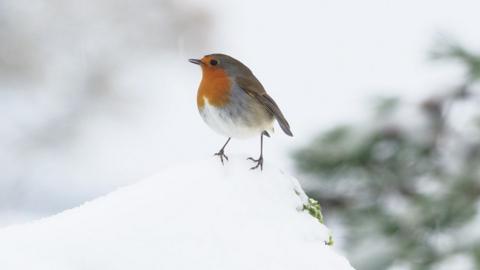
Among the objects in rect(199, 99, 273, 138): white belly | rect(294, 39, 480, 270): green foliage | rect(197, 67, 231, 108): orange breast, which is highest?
rect(294, 39, 480, 270): green foliage

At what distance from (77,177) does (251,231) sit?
7448 mm

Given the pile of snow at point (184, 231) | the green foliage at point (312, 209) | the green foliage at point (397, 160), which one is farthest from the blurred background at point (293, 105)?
the pile of snow at point (184, 231)

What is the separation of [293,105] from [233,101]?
6004 millimetres

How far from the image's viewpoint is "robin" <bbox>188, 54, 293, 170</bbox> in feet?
8.14

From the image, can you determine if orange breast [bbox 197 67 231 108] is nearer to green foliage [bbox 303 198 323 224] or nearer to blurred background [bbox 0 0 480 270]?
green foliage [bbox 303 198 323 224]

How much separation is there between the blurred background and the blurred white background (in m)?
0.02

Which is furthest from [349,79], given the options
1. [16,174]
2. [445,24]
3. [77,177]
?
[16,174]

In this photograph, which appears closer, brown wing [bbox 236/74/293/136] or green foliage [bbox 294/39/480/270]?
brown wing [bbox 236/74/293/136]

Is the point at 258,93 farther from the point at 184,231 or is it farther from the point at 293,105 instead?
the point at 293,105

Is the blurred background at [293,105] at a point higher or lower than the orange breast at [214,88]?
higher

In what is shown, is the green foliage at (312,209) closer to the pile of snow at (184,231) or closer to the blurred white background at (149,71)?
the pile of snow at (184,231)

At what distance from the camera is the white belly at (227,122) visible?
8.09 feet

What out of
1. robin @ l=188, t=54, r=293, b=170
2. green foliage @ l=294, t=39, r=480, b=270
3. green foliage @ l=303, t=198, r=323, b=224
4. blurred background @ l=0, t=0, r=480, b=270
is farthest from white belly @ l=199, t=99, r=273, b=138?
green foliage @ l=294, t=39, r=480, b=270

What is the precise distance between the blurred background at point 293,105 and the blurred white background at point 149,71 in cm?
2
